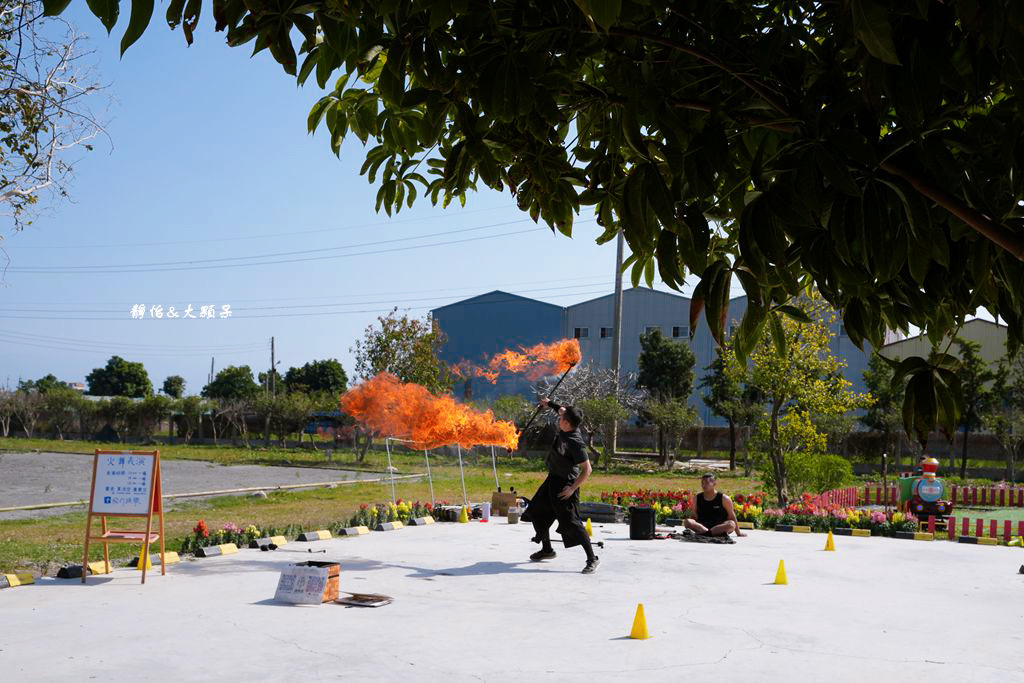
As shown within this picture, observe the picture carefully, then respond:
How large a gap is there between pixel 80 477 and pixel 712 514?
22.0 meters

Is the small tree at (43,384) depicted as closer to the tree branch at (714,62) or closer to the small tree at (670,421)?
the small tree at (670,421)

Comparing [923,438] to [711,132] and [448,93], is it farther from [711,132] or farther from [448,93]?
[448,93]

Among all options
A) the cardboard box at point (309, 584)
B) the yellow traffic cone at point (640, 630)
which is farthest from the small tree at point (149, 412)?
the yellow traffic cone at point (640, 630)

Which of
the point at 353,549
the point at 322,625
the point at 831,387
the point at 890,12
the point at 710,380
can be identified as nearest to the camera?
the point at 890,12

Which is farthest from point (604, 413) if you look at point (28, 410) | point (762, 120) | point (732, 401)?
point (28, 410)

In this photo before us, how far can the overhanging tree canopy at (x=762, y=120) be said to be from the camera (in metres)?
1.78

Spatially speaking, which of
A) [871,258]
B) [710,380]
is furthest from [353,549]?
[710,380]

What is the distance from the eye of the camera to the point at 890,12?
5.84 ft

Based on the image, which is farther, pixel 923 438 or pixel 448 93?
pixel 448 93

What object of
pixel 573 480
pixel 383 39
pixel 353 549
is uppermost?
pixel 383 39

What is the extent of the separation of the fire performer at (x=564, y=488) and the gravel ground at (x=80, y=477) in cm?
1119

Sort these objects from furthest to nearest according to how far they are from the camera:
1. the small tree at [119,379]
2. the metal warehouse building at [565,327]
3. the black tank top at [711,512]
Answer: the small tree at [119,379]
the metal warehouse building at [565,327]
the black tank top at [711,512]

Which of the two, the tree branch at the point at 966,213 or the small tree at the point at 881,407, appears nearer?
the tree branch at the point at 966,213

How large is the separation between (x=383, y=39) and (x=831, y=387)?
20686 mm
